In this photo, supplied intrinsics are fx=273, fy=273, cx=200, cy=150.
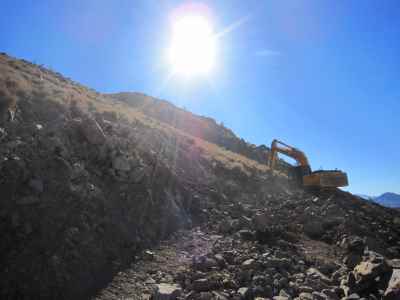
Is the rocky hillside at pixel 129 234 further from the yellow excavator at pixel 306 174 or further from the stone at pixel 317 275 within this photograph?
the yellow excavator at pixel 306 174

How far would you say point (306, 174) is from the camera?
17.3 m

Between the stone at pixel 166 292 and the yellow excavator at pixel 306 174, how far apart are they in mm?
13008

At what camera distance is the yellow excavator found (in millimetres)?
15641

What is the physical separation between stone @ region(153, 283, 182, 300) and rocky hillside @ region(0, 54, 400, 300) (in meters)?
0.02

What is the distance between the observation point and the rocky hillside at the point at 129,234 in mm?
4859

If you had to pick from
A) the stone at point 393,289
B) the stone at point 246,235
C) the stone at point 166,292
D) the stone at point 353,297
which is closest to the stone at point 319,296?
the stone at point 353,297

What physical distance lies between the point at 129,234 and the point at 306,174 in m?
13.7

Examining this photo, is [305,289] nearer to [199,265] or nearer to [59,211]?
[199,265]

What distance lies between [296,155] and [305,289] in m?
13.4

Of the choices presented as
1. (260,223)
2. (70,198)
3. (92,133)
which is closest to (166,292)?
(70,198)

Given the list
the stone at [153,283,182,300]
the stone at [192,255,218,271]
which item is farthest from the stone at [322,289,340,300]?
the stone at [153,283,182,300]

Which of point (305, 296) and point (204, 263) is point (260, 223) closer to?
point (204, 263)

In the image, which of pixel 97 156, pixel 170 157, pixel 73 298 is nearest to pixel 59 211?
pixel 73 298

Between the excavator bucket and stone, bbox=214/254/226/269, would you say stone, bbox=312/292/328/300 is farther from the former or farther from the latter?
the excavator bucket
